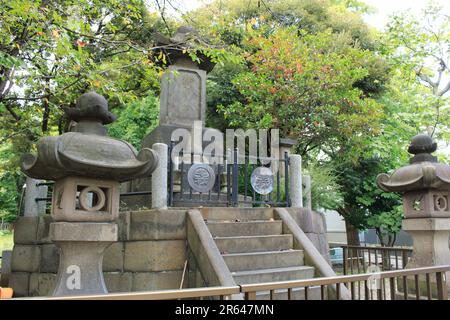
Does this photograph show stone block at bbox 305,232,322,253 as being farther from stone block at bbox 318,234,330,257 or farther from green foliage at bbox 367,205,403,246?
green foliage at bbox 367,205,403,246

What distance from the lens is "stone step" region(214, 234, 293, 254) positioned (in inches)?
232

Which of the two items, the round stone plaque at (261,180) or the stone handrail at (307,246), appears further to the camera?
the round stone plaque at (261,180)

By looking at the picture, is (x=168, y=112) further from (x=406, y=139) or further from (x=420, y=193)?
(x=406, y=139)

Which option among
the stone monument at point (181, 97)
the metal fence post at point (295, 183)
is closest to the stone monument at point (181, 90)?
the stone monument at point (181, 97)

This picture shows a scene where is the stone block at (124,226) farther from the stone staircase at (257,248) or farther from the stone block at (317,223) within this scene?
the stone block at (317,223)

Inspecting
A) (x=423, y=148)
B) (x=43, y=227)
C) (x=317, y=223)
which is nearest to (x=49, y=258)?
(x=43, y=227)

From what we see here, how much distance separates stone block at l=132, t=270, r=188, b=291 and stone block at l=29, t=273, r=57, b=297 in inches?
65.4

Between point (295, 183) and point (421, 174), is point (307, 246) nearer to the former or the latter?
point (295, 183)

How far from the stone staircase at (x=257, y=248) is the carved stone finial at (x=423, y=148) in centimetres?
313

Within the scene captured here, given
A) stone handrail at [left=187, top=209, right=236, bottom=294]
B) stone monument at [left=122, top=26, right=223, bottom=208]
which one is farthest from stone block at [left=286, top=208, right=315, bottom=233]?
stone monument at [left=122, top=26, right=223, bottom=208]

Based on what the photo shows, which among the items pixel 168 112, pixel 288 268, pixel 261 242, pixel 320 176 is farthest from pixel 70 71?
pixel 320 176

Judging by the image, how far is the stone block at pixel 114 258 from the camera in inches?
228

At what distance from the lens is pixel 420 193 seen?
703 cm

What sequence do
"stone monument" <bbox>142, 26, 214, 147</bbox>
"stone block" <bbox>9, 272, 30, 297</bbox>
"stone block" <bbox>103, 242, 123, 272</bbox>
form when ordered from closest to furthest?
"stone block" <bbox>103, 242, 123, 272</bbox> → "stone block" <bbox>9, 272, 30, 297</bbox> → "stone monument" <bbox>142, 26, 214, 147</bbox>
